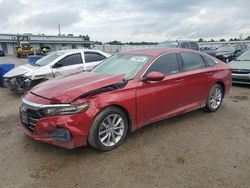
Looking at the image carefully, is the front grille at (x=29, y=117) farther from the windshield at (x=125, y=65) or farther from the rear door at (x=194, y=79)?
the rear door at (x=194, y=79)

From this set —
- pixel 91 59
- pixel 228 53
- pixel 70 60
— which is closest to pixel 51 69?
pixel 70 60

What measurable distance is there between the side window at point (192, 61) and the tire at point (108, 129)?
1937 mm

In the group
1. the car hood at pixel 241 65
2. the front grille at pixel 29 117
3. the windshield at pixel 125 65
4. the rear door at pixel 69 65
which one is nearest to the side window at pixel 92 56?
the rear door at pixel 69 65

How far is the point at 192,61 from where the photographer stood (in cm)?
520

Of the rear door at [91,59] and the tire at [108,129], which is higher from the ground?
the rear door at [91,59]

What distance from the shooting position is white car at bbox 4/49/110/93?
7422 millimetres

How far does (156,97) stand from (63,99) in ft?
5.54

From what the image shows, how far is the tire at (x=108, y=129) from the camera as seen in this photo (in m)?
3.56

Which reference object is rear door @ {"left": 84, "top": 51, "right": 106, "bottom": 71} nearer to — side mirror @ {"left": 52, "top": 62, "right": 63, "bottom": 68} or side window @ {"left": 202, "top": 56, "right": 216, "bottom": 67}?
side mirror @ {"left": 52, "top": 62, "right": 63, "bottom": 68}

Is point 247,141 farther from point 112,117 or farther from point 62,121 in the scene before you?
point 62,121

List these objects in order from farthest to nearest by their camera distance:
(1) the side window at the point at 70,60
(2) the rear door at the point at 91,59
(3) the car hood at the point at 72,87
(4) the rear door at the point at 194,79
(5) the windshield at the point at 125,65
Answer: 1. (2) the rear door at the point at 91,59
2. (1) the side window at the point at 70,60
3. (4) the rear door at the point at 194,79
4. (5) the windshield at the point at 125,65
5. (3) the car hood at the point at 72,87

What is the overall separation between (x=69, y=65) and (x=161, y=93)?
4.50 meters

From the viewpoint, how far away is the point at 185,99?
16.0 ft

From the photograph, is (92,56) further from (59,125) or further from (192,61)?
(59,125)
